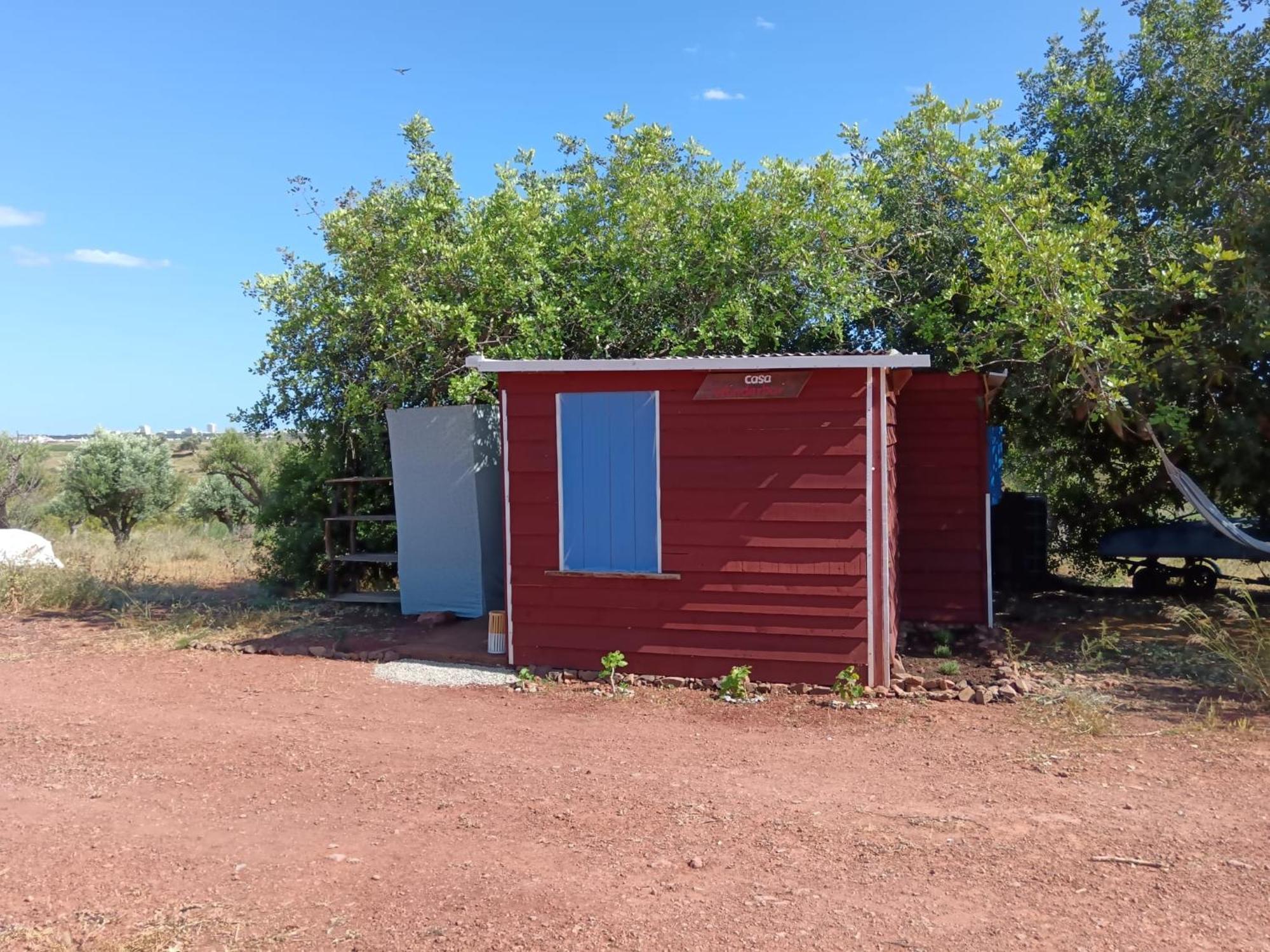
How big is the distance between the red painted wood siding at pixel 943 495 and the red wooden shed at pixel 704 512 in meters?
1.03

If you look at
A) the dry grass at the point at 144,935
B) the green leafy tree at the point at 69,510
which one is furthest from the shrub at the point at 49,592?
the green leafy tree at the point at 69,510

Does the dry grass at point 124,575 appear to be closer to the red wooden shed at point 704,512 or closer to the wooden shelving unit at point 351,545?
the wooden shelving unit at point 351,545

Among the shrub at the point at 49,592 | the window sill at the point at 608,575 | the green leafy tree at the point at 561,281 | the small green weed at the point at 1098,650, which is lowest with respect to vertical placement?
the small green weed at the point at 1098,650

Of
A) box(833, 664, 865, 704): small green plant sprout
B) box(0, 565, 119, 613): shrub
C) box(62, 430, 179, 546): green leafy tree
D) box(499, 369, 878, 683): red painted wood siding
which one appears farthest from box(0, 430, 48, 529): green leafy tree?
box(833, 664, 865, 704): small green plant sprout

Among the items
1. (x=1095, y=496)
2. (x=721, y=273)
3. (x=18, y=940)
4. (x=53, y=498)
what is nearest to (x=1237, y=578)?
(x=1095, y=496)

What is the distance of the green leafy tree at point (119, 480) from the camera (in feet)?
79.0

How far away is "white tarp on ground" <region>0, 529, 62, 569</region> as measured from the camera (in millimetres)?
13797

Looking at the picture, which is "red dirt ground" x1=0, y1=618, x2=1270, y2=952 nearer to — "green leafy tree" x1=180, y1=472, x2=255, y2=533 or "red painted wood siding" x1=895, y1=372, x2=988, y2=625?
"red painted wood siding" x1=895, y1=372, x2=988, y2=625

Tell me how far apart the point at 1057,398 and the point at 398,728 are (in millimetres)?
7395

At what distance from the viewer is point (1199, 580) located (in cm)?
1269

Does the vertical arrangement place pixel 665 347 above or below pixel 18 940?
above

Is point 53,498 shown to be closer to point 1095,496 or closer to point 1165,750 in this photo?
point 1095,496

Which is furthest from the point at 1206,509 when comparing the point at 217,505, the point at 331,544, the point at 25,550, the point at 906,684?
the point at 217,505

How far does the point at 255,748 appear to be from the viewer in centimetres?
632
